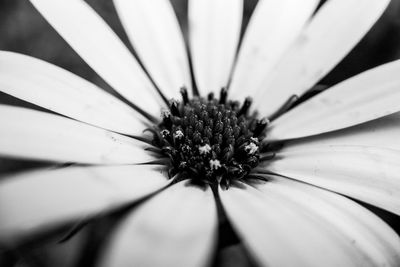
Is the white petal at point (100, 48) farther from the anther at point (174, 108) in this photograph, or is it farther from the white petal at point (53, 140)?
the white petal at point (53, 140)

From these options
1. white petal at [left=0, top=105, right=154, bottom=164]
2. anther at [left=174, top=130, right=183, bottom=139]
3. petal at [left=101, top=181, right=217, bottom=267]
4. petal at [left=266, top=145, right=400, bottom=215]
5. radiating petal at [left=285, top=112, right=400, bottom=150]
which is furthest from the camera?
anther at [left=174, top=130, right=183, bottom=139]

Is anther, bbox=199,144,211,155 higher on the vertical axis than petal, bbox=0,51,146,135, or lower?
lower

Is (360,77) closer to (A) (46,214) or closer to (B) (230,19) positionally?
(B) (230,19)

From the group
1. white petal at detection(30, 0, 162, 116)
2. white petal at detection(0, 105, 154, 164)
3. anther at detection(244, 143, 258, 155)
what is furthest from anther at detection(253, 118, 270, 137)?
white petal at detection(0, 105, 154, 164)

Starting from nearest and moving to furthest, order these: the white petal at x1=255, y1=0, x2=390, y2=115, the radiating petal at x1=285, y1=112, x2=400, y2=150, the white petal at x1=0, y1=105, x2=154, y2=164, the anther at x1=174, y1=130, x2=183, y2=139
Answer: the white petal at x1=0, y1=105, x2=154, y2=164
the radiating petal at x1=285, y1=112, x2=400, y2=150
the anther at x1=174, y1=130, x2=183, y2=139
the white petal at x1=255, y1=0, x2=390, y2=115

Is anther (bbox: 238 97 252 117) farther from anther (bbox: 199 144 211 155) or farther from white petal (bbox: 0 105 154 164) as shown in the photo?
white petal (bbox: 0 105 154 164)

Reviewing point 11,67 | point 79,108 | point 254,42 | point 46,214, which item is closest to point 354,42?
point 254,42
